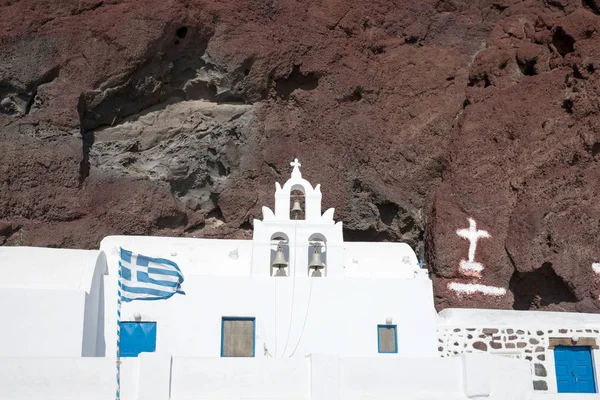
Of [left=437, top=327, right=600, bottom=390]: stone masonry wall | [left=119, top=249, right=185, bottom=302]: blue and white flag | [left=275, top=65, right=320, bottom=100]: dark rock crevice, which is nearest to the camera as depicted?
[left=119, top=249, right=185, bottom=302]: blue and white flag

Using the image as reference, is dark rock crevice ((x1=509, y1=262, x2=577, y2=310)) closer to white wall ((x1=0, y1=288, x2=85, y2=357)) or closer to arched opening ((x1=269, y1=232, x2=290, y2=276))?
arched opening ((x1=269, y1=232, x2=290, y2=276))

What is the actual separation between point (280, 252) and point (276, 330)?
5.38ft

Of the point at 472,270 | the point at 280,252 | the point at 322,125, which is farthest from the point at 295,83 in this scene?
the point at 472,270

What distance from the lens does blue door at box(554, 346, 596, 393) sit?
53.6 feet

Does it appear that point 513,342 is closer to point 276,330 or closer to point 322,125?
point 276,330

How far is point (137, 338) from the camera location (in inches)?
587

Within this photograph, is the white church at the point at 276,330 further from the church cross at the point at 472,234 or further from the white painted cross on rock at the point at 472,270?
the church cross at the point at 472,234

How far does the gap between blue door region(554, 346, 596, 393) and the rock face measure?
7.20ft

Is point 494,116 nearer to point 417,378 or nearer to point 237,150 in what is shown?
point 237,150

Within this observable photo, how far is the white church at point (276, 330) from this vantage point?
12.4 metres

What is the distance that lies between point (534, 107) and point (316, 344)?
9.60 m

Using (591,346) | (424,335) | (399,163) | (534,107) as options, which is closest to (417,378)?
(424,335)

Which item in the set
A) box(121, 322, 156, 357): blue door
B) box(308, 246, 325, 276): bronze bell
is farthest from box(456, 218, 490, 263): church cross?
box(121, 322, 156, 357): blue door

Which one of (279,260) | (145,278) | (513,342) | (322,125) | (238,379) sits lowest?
(238,379)
